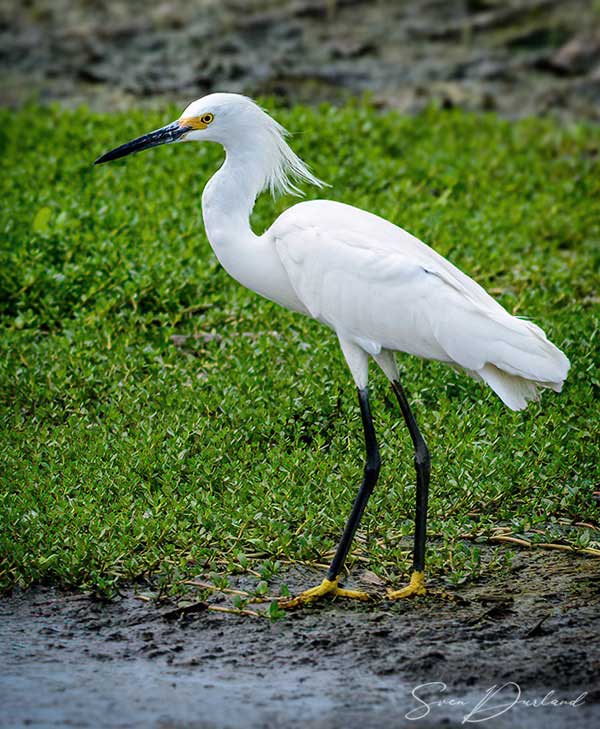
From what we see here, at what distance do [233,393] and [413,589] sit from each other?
5.49ft

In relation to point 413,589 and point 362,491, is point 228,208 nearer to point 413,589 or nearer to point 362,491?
point 362,491

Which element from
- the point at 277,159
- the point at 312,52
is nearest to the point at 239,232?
the point at 277,159

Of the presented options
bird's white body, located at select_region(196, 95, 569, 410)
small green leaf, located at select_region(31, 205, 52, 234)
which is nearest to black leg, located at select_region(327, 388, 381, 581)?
bird's white body, located at select_region(196, 95, 569, 410)

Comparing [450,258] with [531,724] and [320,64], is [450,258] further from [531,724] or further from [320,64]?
[320,64]

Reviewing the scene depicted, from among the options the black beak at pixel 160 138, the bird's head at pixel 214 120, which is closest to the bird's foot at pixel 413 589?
the bird's head at pixel 214 120

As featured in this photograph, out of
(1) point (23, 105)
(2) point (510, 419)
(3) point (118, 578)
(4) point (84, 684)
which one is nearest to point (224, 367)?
(2) point (510, 419)

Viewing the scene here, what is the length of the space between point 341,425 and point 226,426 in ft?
1.74

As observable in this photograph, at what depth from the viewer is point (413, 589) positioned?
391cm

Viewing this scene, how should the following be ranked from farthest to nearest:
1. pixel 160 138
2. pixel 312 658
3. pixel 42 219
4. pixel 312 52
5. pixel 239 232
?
pixel 312 52 < pixel 42 219 < pixel 160 138 < pixel 239 232 < pixel 312 658

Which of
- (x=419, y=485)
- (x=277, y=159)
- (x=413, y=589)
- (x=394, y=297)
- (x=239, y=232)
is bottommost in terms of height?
(x=413, y=589)

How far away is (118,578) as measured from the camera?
397 centimetres

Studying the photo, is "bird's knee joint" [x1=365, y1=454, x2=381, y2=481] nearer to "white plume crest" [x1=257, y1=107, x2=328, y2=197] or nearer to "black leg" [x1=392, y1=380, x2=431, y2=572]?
"black leg" [x1=392, y1=380, x2=431, y2=572]

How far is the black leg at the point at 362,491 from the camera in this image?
3.94 m

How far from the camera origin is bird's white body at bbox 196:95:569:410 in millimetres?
3953
